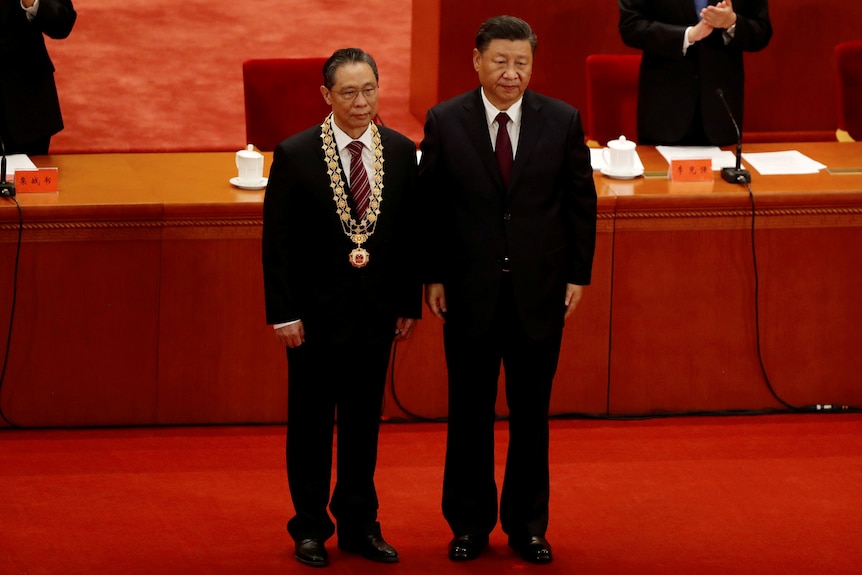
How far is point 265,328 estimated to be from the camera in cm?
402

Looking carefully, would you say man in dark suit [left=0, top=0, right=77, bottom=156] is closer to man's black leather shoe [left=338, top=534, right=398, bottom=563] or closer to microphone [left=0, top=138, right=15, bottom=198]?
microphone [left=0, top=138, right=15, bottom=198]

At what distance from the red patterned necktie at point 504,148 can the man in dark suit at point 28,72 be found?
6.04 feet

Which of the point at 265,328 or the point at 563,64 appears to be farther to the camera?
the point at 563,64

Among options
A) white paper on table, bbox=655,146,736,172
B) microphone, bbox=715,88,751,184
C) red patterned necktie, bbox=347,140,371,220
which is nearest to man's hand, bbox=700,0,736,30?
microphone, bbox=715,88,751,184

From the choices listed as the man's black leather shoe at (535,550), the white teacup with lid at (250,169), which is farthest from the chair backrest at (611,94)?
the man's black leather shoe at (535,550)

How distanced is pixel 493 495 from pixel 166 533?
786mm

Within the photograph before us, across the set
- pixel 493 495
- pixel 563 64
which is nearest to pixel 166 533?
pixel 493 495

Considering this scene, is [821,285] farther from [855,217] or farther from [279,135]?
[279,135]

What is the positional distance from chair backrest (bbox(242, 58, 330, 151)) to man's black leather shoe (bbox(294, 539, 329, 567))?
1.98m

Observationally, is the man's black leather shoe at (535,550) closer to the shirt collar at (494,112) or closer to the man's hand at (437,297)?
the man's hand at (437,297)

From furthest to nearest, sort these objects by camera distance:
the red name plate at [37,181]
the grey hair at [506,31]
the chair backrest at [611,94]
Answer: the chair backrest at [611,94]
the red name plate at [37,181]
the grey hair at [506,31]

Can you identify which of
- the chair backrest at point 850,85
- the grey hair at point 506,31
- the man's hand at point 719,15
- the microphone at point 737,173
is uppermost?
the man's hand at point 719,15

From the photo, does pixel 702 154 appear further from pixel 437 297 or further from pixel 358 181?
pixel 358 181

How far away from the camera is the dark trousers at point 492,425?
3.18 m
